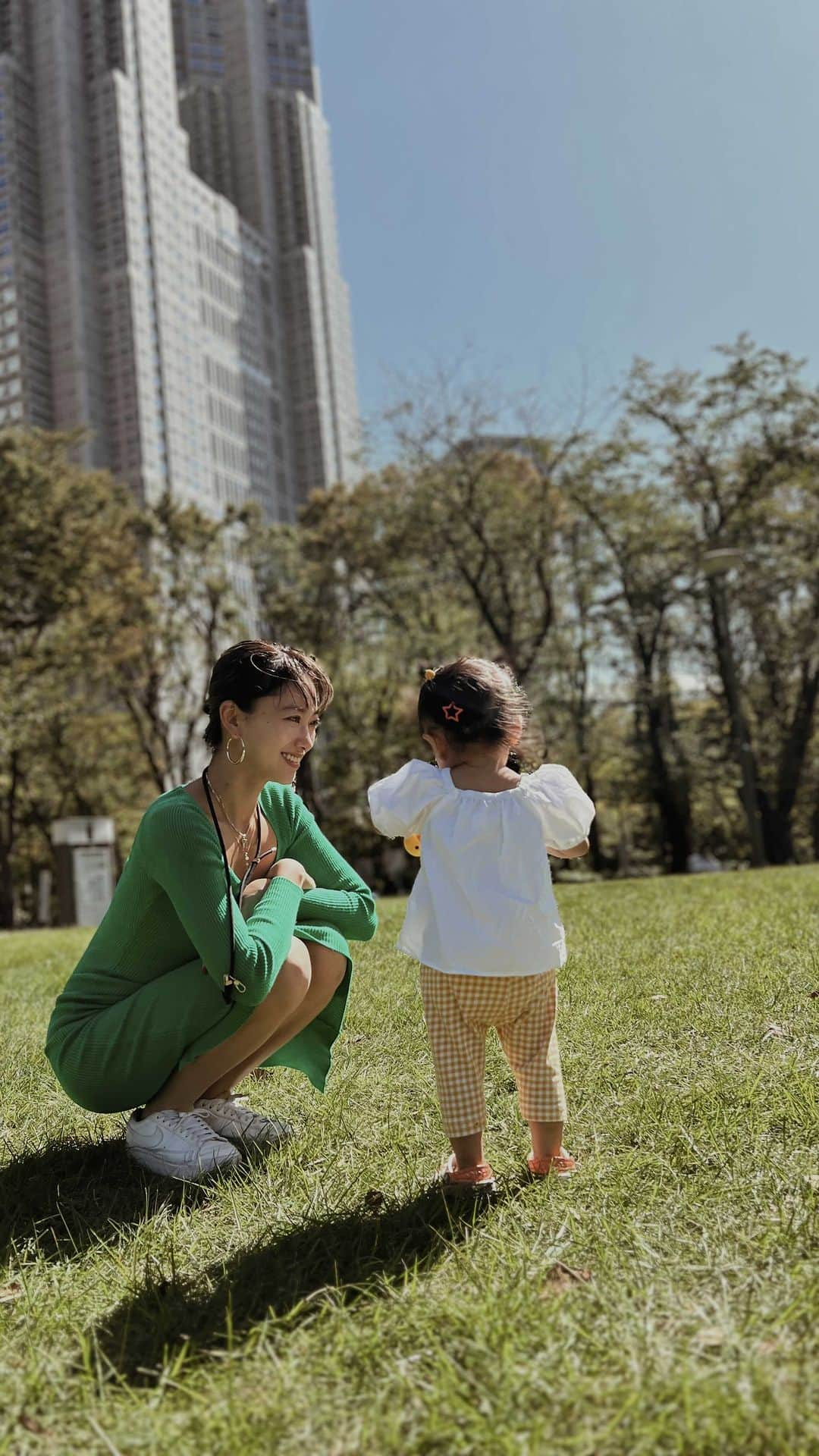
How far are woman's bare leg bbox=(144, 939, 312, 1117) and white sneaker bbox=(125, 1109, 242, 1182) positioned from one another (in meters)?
0.05

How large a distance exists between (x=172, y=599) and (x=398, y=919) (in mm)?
21577

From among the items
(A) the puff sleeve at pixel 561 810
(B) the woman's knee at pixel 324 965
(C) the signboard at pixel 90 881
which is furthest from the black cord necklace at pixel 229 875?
(C) the signboard at pixel 90 881

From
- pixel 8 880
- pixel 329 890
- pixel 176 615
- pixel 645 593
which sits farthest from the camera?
pixel 176 615

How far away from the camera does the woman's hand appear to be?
322 centimetres

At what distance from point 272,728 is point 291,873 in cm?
44

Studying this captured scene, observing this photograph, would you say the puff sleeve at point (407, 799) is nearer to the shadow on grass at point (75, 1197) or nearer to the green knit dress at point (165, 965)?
the green knit dress at point (165, 965)

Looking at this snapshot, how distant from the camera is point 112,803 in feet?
107

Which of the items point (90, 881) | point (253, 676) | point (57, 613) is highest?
point (57, 613)

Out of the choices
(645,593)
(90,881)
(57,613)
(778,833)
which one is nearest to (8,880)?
(57,613)

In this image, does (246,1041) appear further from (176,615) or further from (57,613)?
(176,615)

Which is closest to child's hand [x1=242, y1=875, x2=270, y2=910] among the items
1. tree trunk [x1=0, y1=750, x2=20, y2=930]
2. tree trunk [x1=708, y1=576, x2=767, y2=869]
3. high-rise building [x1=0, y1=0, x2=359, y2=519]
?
tree trunk [x1=708, y1=576, x2=767, y2=869]

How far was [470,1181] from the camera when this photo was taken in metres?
2.69

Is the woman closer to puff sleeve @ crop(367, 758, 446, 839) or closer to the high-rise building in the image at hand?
puff sleeve @ crop(367, 758, 446, 839)

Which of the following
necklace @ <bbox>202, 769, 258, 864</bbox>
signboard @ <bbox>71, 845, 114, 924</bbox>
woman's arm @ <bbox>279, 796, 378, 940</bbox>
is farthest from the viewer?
signboard @ <bbox>71, 845, 114, 924</bbox>
